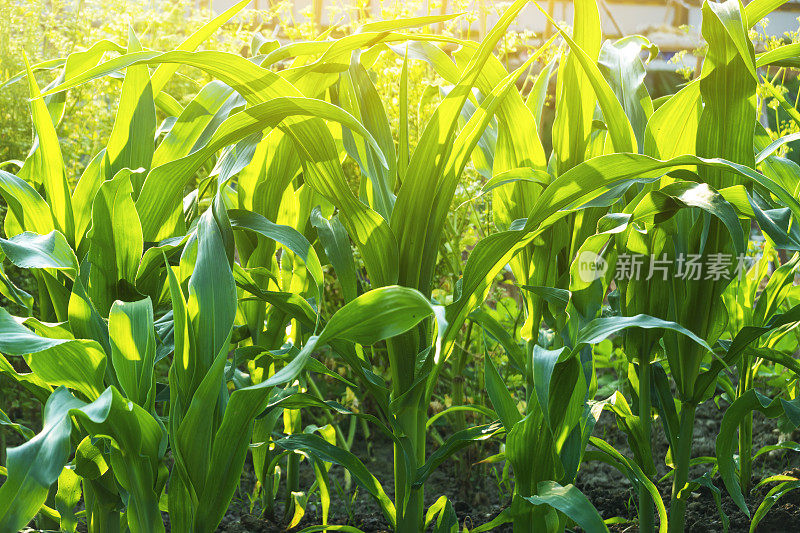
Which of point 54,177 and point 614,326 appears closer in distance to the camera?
point 614,326

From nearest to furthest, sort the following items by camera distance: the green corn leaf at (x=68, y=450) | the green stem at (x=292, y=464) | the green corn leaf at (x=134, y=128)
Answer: the green corn leaf at (x=68, y=450) < the green corn leaf at (x=134, y=128) < the green stem at (x=292, y=464)

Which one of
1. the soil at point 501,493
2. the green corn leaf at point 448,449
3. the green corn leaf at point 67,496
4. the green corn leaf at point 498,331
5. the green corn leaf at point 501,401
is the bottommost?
the soil at point 501,493

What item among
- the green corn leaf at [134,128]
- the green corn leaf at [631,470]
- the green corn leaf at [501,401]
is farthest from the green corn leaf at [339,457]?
the green corn leaf at [134,128]

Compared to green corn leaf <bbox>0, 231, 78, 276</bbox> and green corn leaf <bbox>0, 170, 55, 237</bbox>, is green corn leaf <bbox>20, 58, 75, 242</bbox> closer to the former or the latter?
green corn leaf <bbox>0, 170, 55, 237</bbox>

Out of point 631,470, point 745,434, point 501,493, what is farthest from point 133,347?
point 745,434

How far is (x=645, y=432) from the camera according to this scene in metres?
0.87

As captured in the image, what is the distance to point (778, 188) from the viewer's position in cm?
66

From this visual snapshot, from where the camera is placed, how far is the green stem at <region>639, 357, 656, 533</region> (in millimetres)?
864

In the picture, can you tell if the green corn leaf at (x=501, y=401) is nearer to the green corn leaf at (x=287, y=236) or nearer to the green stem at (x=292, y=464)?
the green corn leaf at (x=287, y=236)

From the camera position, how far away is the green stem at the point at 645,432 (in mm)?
864

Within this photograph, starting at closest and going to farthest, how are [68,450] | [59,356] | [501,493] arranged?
[68,450], [59,356], [501,493]

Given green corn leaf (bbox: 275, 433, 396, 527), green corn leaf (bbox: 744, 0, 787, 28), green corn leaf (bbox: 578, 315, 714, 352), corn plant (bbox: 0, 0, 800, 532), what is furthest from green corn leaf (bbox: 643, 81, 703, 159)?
green corn leaf (bbox: 275, 433, 396, 527)

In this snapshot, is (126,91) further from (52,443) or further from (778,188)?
(778,188)

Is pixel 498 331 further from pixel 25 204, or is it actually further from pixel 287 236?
pixel 25 204
